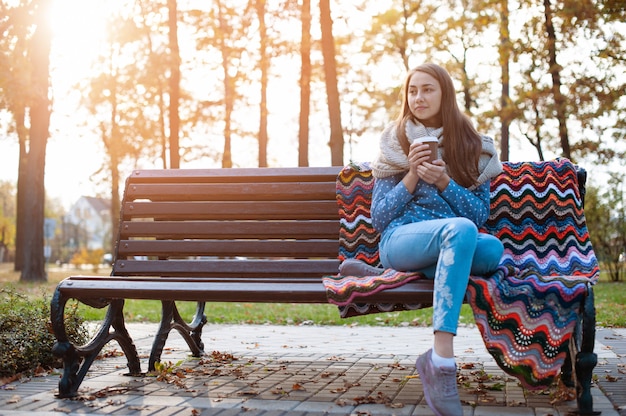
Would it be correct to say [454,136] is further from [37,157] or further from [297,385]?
[37,157]

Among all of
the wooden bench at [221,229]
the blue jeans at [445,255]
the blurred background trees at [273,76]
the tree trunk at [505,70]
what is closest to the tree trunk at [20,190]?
the blurred background trees at [273,76]

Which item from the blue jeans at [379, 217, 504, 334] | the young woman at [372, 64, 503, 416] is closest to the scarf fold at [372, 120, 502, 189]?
the young woman at [372, 64, 503, 416]

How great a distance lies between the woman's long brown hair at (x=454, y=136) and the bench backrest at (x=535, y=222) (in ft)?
1.75

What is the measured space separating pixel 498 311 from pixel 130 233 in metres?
2.53

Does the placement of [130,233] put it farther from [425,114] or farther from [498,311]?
[498,311]

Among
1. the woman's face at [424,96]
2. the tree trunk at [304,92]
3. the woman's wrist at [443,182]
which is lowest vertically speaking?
the woman's wrist at [443,182]

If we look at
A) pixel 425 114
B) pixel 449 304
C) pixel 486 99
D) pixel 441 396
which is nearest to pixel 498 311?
pixel 449 304

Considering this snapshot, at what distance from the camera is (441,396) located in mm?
3072

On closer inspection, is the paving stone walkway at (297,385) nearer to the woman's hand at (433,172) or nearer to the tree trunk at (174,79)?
the woman's hand at (433,172)

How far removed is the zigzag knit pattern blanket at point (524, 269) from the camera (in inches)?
131

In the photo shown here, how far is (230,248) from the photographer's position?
4.74 meters

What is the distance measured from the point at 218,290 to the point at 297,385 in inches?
31.6

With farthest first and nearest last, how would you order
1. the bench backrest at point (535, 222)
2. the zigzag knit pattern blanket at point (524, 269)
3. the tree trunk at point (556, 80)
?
1. the tree trunk at point (556, 80)
2. the bench backrest at point (535, 222)
3. the zigzag knit pattern blanket at point (524, 269)

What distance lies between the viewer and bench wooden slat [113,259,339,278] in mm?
4508
